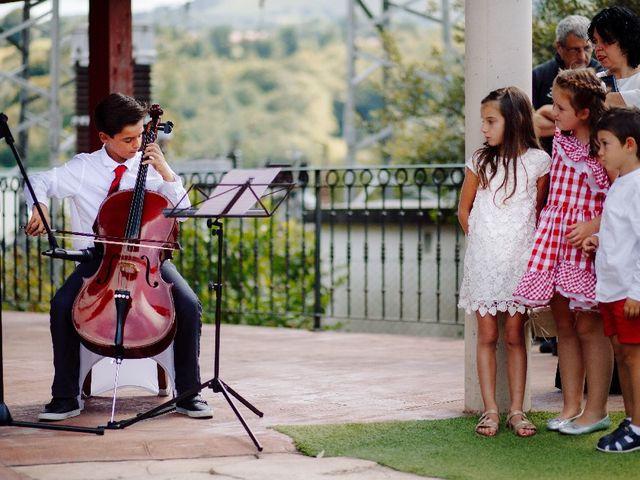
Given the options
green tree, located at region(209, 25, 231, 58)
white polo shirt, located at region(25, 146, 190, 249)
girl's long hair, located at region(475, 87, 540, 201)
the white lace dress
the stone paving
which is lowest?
the stone paving

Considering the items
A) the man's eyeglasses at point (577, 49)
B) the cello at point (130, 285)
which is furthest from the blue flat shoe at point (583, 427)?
the man's eyeglasses at point (577, 49)

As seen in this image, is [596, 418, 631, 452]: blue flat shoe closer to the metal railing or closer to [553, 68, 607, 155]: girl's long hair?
[553, 68, 607, 155]: girl's long hair

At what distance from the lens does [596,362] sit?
14.2 feet

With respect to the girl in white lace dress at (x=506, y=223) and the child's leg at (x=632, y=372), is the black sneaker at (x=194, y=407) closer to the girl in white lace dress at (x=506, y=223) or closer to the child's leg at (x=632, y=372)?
the girl in white lace dress at (x=506, y=223)

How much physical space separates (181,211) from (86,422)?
3.41 feet

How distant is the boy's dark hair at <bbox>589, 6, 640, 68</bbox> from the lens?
4562 millimetres

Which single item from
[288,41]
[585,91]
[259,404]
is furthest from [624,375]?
[288,41]

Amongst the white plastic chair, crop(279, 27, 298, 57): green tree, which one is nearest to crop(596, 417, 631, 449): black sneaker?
the white plastic chair

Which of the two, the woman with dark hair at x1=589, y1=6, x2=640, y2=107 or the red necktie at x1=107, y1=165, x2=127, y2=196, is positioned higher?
the woman with dark hair at x1=589, y1=6, x2=640, y2=107

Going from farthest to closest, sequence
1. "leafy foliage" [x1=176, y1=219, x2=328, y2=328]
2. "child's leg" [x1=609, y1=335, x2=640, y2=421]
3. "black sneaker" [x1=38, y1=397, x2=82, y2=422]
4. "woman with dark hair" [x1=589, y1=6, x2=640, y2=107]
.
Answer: "leafy foliage" [x1=176, y1=219, x2=328, y2=328] < "black sneaker" [x1=38, y1=397, x2=82, y2=422] < "woman with dark hair" [x1=589, y1=6, x2=640, y2=107] < "child's leg" [x1=609, y1=335, x2=640, y2=421]

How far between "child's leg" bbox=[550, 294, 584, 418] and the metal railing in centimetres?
333

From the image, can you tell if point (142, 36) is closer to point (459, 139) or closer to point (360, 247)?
point (360, 247)

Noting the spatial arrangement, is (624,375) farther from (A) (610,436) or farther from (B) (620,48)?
(B) (620,48)

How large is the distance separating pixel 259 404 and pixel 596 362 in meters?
1.52
